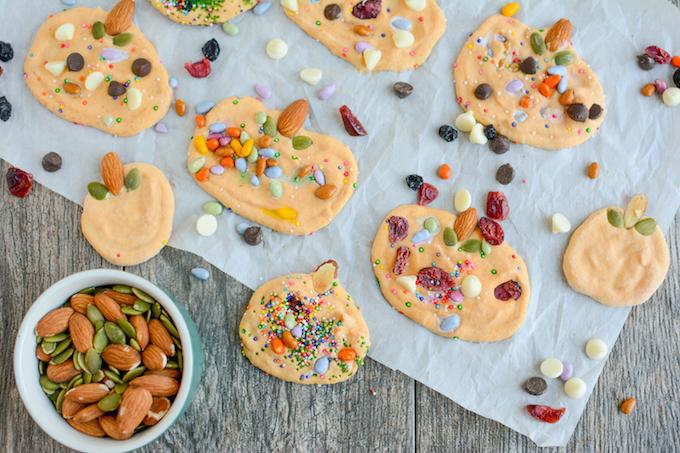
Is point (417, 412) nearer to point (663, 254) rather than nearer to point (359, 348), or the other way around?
point (359, 348)

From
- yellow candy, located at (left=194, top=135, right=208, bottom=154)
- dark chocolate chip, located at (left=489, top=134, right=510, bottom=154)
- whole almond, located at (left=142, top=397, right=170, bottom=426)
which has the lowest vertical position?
whole almond, located at (left=142, top=397, right=170, bottom=426)

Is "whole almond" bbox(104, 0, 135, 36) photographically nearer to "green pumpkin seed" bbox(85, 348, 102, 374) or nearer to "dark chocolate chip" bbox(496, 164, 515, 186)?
"green pumpkin seed" bbox(85, 348, 102, 374)

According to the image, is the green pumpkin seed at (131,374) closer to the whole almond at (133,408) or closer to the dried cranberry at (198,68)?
the whole almond at (133,408)

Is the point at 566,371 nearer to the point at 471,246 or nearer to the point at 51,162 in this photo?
the point at 471,246

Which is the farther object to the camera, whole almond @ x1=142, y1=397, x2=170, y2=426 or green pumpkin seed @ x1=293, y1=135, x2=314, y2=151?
green pumpkin seed @ x1=293, y1=135, x2=314, y2=151

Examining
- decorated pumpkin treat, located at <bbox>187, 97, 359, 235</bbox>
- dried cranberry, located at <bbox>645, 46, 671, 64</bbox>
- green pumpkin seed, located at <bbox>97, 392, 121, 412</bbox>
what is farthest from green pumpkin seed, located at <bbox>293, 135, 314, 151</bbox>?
dried cranberry, located at <bbox>645, 46, 671, 64</bbox>

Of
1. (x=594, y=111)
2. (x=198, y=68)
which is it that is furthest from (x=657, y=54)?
(x=198, y=68)

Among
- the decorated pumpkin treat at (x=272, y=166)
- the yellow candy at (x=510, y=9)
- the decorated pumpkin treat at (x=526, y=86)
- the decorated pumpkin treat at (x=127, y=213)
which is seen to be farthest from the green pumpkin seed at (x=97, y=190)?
the yellow candy at (x=510, y=9)
